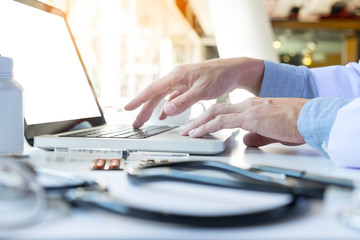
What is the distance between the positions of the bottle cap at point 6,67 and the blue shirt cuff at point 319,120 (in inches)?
16.9

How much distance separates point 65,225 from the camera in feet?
0.90

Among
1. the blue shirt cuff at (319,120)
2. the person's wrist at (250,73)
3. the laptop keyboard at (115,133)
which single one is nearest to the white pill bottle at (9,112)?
the laptop keyboard at (115,133)

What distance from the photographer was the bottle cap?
53 cm

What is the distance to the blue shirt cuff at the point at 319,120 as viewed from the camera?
25.1 inches

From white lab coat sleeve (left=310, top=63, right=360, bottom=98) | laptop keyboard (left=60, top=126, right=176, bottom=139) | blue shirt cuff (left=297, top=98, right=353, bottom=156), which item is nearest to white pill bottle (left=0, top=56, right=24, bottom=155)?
laptop keyboard (left=60, top=126, right=176, bottom=139)

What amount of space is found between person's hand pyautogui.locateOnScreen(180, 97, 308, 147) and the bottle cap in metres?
0.31

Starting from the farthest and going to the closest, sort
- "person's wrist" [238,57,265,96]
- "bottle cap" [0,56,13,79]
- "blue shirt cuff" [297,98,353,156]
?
"person's wrist" [238,57,265,96] → "blue shirt cuff" [297,98,353,156] → "bottle cap" [0,56,13,79]

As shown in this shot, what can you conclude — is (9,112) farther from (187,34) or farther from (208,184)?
(187,34)

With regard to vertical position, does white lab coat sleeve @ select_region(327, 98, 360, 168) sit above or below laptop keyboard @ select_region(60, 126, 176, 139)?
above

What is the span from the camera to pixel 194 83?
920 mm

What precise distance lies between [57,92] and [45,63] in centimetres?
6

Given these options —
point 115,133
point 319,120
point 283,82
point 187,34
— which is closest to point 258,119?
point 319,120

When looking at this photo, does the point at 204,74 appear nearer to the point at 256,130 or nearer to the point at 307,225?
the point at 256,130

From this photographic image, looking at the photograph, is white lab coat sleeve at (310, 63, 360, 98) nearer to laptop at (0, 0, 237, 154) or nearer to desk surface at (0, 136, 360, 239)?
laptop at (0, 0, 237, 154)
